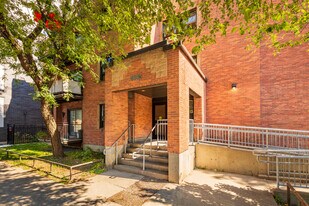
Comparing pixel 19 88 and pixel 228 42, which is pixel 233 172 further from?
pixel 19 88

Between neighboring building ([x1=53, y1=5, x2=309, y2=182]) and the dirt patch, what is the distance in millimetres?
673

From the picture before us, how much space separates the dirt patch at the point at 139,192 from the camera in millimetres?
4371

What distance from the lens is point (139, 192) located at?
16.0 ft

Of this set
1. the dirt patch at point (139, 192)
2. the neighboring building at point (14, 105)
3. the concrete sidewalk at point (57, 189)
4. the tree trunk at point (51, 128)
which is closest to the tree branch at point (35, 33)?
the tree trunk at point (51, 128)

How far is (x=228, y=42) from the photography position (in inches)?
377

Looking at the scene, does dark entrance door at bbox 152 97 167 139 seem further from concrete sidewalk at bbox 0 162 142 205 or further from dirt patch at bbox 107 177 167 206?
dirt patch at bbox 107 177 167 206

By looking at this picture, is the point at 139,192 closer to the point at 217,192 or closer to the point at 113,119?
the point at 217,192

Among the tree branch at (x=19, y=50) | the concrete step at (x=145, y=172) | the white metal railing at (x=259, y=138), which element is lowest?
the concrete step at (x=145, y=172)

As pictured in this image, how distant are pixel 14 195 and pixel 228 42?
12.0m

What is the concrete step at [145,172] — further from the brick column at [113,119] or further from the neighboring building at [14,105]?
the neighboring building at [14,105]

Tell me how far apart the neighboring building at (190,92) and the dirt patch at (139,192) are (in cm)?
67

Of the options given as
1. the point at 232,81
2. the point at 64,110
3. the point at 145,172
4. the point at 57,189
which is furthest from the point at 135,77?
the point at 64,110

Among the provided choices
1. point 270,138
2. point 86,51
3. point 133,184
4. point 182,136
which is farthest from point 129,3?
point 270,138

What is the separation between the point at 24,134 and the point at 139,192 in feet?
53.5
